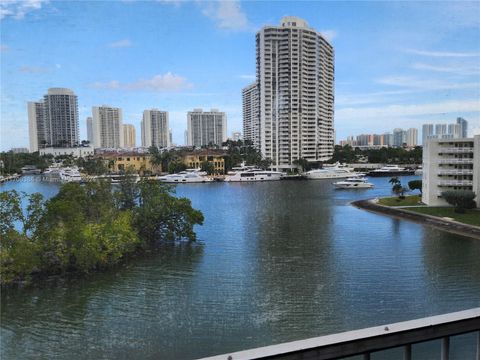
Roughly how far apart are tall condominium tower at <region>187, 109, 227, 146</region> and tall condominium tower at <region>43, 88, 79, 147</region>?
2303 centimetres

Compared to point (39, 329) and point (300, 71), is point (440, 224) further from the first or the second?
point (300, 71)

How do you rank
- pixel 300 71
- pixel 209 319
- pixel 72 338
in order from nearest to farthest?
pixel 72 338, pixel 209 319, pixel 300 71

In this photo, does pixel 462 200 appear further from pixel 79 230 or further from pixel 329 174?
pixel 329 174

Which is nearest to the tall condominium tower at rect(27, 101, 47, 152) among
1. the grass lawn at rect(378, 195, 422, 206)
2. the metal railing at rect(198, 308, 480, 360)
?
the grass lawn at rect(378, 195, 422, 206)

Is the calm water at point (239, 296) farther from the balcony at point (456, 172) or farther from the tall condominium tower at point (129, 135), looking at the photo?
the tall condominium tower at point (129, 135)

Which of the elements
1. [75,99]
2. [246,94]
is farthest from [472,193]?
[246,94]

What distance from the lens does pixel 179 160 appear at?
97.8 ft

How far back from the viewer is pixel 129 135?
40.6 meters

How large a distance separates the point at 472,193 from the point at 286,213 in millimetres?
5234

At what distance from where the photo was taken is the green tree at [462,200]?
36.1 ft

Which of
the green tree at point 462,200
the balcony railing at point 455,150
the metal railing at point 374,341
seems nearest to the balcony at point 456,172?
the balcony railing at point 455,150

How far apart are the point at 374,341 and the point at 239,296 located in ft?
14.4

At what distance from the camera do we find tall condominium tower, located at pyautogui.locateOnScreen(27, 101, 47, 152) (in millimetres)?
20297

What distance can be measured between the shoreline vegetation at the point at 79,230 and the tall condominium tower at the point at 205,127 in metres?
40.4
